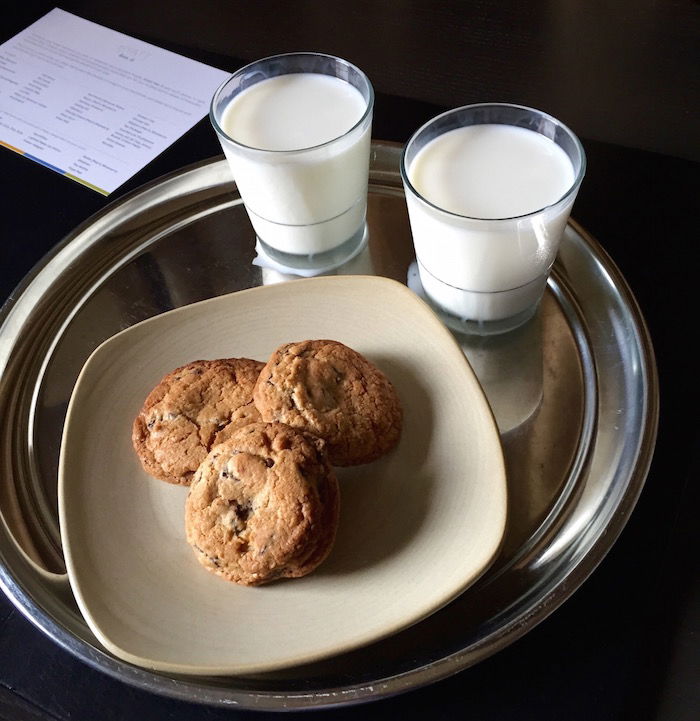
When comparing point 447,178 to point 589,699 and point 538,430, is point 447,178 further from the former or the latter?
point 589,699

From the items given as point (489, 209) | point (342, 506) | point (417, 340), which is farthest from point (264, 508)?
point (489, 209)

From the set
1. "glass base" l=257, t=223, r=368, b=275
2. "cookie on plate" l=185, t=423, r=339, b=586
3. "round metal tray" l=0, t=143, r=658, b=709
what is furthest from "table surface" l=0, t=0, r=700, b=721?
"glass base" l=257, t=223, r=368, b=275

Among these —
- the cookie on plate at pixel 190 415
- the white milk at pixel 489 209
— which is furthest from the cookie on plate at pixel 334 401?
the white milk at pixel 489 209

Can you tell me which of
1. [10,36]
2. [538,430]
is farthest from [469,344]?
[10,36]

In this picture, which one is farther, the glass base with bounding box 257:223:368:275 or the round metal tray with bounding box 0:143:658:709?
the glass base with bounding box 257:223:368:275

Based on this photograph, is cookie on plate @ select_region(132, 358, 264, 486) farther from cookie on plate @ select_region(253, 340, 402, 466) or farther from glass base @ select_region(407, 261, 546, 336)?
glass base @ select_region(407, 261, 546, 336)

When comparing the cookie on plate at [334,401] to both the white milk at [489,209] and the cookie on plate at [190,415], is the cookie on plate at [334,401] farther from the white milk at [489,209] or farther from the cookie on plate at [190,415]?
the white milk at [489,209]

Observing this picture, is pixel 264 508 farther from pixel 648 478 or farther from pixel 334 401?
pixel 648 478
